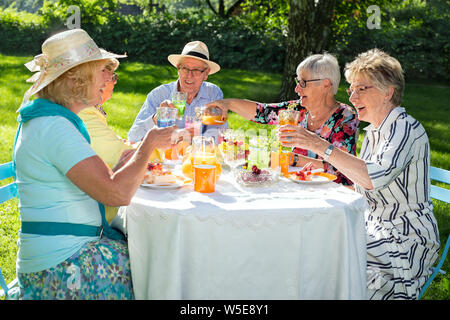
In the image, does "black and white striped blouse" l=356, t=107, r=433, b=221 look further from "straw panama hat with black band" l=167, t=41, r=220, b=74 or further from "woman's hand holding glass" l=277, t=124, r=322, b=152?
"straw panama hat with black band" l=167, t=41, r=220, b=74

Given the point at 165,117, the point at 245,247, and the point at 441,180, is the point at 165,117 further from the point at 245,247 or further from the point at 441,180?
the point at 441,180

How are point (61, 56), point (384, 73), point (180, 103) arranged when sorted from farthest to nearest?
1. point (180, 103)
2. point (384, 73)
3. point (61, 56)

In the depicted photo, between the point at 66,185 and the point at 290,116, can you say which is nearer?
the point at 66,185

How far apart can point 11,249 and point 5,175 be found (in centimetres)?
167

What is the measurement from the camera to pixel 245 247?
232 centimetres

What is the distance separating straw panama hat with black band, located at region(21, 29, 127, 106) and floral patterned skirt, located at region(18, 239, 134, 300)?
0.88 metres

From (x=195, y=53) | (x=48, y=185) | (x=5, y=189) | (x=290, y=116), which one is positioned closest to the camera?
(x=48, y=185)

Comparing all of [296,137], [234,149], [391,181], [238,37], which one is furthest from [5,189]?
[238,37]

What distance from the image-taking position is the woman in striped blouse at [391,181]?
110 inches

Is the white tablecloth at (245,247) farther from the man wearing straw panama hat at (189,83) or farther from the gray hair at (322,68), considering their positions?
the man wearing straw panama hat at (189,83)

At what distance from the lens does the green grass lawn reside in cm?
466

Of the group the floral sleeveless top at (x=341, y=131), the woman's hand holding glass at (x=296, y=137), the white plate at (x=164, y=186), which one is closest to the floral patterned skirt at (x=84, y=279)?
the white plate at (x=164, y=186)

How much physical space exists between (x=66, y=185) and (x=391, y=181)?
1930 mm
